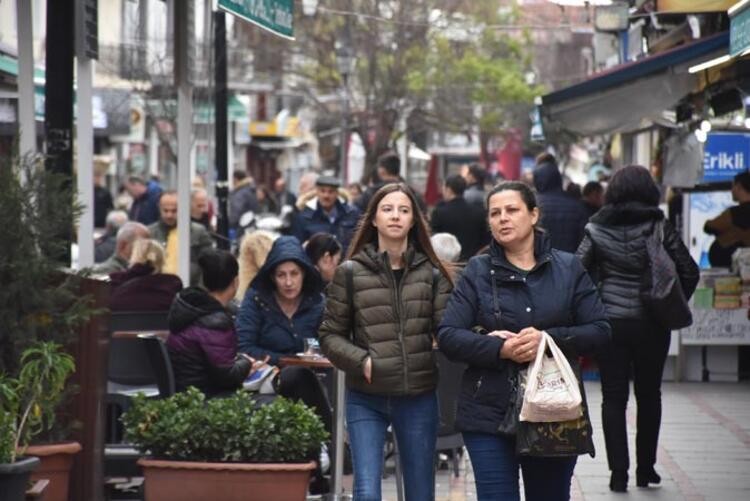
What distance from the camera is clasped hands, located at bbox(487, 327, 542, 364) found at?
21.8 feet

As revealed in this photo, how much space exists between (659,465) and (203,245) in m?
6.67

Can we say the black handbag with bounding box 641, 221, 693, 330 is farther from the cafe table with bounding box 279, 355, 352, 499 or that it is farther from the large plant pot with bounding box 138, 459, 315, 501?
the large plant pot with bounding box 138, 459, 315, 501

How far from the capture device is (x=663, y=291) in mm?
10039

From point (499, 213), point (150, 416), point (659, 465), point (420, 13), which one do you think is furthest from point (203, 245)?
point (420, 13)

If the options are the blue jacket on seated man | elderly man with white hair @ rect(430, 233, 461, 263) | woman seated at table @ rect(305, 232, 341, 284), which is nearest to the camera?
the blue jacket on seated man

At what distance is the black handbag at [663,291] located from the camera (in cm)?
1003

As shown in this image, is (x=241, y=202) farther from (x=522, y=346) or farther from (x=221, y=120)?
(x=522, y=346)

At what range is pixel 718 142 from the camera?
21.8 meters

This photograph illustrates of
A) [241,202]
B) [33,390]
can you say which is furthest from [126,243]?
[241,202]

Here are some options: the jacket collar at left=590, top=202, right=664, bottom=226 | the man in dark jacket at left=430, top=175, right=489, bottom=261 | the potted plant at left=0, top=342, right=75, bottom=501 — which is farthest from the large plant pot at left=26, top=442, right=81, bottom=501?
the man in dark jacket at left=430, top=175, right=489, bottom=261

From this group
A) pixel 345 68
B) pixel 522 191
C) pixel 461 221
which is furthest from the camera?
pixel 345 68

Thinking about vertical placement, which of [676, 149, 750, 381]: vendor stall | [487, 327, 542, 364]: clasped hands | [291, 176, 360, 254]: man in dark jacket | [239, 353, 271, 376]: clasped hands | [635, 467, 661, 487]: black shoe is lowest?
[635, 467, 661, 487]: black shoe

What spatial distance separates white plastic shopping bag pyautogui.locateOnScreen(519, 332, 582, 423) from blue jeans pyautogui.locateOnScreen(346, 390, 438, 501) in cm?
109

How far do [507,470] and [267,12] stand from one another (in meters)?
4.48
